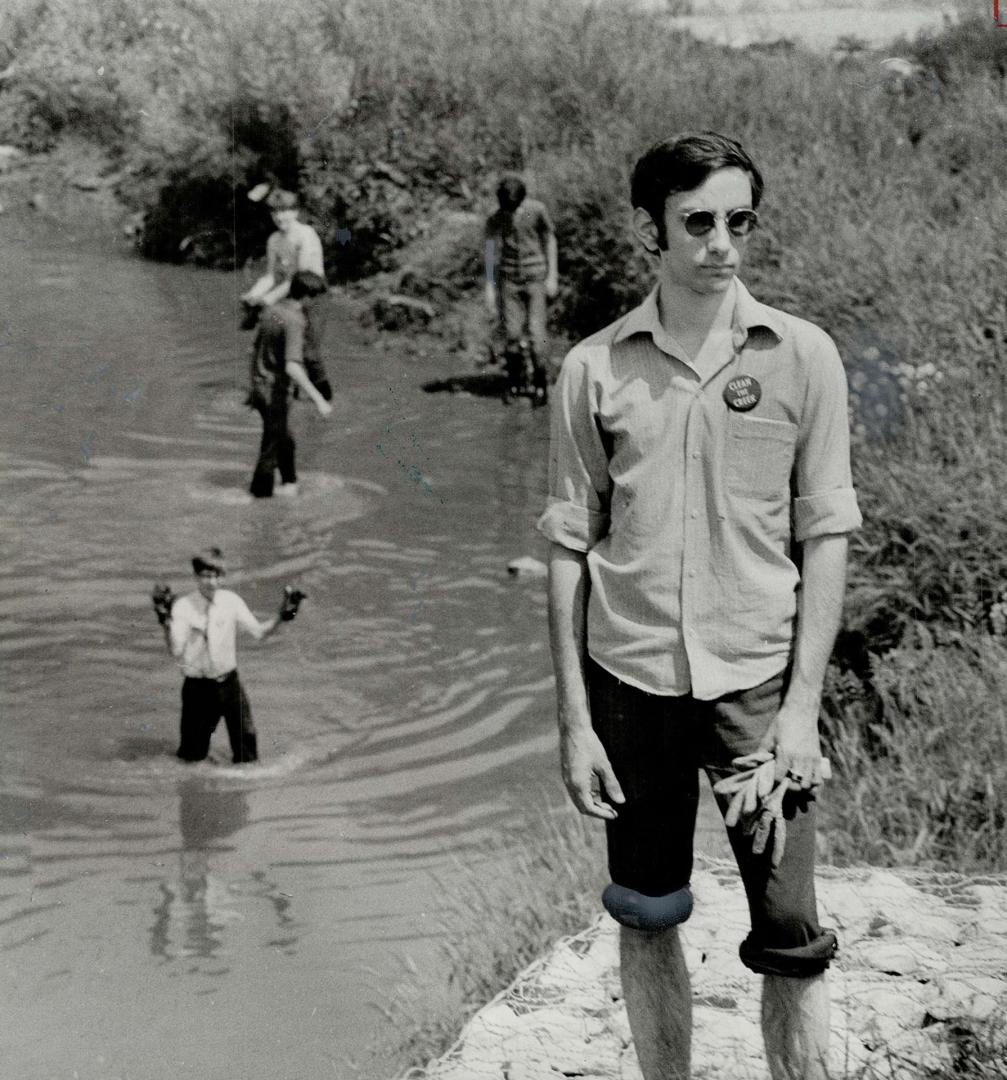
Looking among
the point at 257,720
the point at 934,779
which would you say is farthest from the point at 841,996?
the point at 257,720

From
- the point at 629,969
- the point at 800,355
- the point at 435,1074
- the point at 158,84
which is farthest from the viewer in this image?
the point at 158,84

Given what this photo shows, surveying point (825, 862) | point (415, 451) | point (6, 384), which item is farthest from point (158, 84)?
point (825, 862)

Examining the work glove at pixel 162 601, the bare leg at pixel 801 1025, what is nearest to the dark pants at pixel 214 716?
the work glove at pixel 162 601

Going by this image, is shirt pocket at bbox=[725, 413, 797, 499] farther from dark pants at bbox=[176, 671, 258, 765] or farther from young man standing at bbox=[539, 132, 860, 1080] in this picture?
dark pants at bbox=[176, 671, 258, 765]

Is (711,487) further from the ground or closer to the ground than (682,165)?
closer to the ground

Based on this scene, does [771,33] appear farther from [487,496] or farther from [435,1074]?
[435,1074]

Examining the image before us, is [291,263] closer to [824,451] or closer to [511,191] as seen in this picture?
[511,191]

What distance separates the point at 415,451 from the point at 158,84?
8076 mm

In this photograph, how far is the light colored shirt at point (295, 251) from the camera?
11539 mm

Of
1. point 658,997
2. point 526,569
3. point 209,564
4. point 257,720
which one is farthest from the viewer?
point 526,569

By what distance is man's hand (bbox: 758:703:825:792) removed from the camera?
2926 millimetres

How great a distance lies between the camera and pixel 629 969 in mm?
3186

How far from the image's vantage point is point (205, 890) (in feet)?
22.1

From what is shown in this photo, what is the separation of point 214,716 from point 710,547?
497 centimetres
